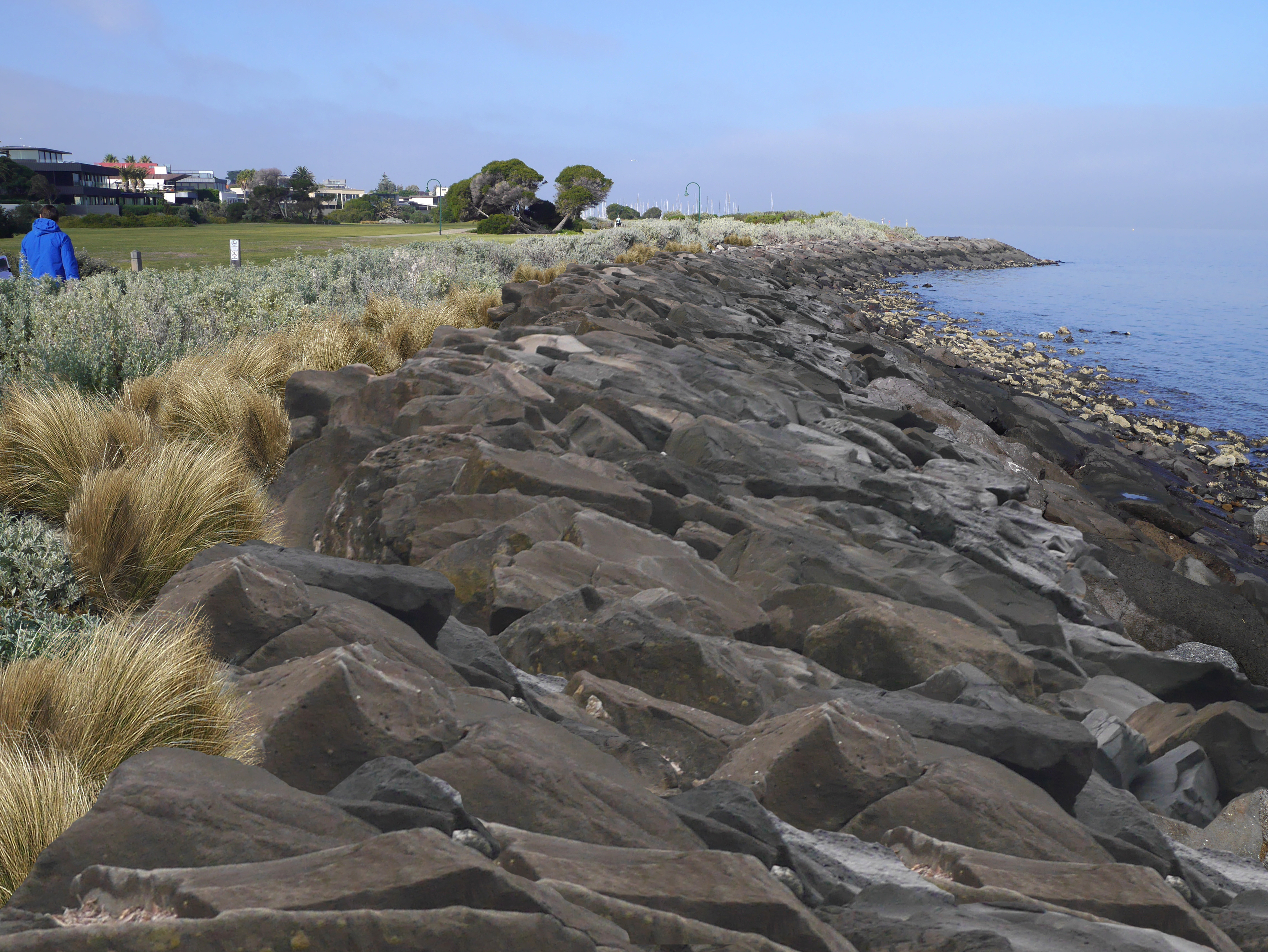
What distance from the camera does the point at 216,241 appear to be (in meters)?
34.9

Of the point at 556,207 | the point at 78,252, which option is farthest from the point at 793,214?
the point at 78,252

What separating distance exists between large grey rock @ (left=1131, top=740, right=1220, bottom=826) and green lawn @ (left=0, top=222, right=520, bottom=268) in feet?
58.3

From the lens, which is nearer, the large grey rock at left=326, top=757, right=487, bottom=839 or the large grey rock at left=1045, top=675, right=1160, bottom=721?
the large grey rock at left=326, top=757, right=487, bottom=839

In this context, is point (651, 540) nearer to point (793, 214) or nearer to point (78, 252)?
point (78, 252)

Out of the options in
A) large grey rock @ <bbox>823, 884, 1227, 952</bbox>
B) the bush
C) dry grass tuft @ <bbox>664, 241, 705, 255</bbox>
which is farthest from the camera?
the bush

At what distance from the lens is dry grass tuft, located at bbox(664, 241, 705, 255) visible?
3084 centimetres

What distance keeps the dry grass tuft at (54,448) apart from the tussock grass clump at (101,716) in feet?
9.33

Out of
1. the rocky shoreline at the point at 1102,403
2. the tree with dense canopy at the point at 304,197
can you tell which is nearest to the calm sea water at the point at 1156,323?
the rocky shoreline at the point at 1102,403

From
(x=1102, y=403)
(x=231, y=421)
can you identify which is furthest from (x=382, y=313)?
(x=1102, y=403)

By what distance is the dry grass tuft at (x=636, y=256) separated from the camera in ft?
81.8

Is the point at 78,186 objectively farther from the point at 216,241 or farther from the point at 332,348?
the point at 332,348

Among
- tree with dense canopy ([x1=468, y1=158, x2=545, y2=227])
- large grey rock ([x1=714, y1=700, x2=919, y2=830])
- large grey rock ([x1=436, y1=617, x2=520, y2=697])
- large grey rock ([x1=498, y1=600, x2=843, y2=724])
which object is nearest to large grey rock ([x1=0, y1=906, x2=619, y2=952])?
large grey rock ([x1=714, y1=700, x2=919, y2=830])

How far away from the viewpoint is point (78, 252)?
2375 centimetres

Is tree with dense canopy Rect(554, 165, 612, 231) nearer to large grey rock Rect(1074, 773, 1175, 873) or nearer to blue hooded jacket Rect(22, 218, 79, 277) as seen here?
blue hooded jacket Rect(22, 218, 79, 277)
